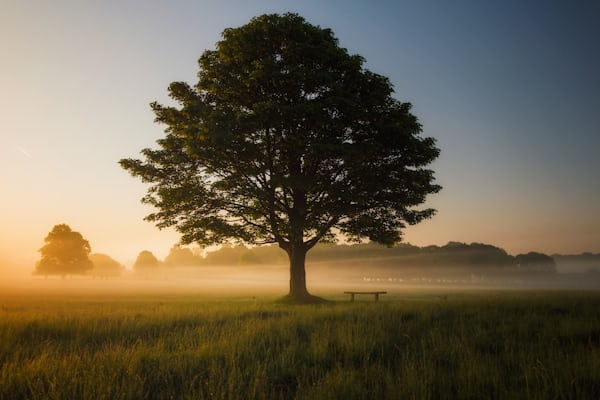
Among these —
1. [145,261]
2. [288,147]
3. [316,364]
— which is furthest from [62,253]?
[316,364]

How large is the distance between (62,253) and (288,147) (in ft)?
282

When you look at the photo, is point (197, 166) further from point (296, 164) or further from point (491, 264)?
point (491, 264)

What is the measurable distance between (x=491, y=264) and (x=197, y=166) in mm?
200262

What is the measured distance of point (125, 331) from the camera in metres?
11.2

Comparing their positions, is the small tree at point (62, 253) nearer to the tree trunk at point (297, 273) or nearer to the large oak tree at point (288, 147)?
the large oak tree at point (288, 147)

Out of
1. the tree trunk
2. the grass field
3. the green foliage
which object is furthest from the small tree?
the grass field

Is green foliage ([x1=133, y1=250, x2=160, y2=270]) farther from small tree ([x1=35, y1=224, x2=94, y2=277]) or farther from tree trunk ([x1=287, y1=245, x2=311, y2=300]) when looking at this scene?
tree trunk ([x1=287, y1=245, x2=311, y2=300])

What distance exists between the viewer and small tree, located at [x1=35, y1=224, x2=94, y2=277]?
274 ft

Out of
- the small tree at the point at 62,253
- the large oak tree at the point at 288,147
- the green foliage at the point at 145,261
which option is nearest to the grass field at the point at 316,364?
the large oak tree at the point at 288,147

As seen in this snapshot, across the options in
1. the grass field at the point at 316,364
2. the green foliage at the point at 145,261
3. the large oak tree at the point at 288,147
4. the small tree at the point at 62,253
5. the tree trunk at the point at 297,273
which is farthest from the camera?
the green foliage at the point at 145,261

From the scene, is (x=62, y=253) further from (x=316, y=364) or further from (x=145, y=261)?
(x=316, y=364)

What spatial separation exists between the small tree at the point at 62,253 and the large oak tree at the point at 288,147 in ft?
255

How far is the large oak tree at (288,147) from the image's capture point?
21078 millimetres

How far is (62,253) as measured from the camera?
8400 centimetres
